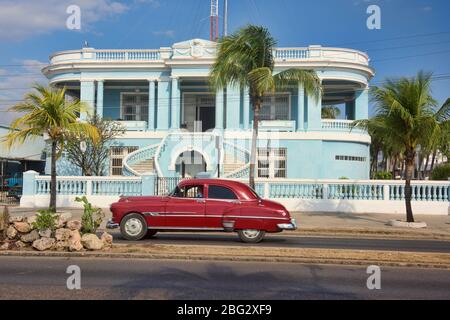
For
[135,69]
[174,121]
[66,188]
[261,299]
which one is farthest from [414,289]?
[135,69]

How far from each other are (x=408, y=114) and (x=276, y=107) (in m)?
15.8

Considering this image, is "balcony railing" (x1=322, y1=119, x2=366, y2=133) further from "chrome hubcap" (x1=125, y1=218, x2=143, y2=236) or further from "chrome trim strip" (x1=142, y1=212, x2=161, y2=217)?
"chrome hubcap" (x1=125, y1=218, x2=143, y2=236)

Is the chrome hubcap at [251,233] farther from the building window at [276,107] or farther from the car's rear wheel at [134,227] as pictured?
the building window at [276,107]

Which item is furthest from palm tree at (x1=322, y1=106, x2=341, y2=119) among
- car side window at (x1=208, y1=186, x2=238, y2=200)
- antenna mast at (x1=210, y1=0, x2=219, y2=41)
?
car side window at (x1=208, y1=186, x2=238, y2=200)

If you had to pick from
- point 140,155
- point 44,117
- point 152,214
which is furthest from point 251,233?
point 140,155

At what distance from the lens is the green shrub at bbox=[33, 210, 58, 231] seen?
1094cm

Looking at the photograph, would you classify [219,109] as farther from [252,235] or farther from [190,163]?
[252,235]

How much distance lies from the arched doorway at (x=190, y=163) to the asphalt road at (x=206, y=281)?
741 inches

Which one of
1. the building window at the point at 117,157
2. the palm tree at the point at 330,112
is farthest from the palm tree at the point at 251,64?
the palm tree at the point at 330,112

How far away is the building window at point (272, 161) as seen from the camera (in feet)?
97.4

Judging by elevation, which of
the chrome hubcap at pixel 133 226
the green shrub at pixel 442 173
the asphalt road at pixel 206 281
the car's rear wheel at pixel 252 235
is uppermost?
the green shrub at pixel 442 173

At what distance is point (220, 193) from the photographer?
12922 mm

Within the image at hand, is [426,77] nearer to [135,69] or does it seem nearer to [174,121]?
[174,121]

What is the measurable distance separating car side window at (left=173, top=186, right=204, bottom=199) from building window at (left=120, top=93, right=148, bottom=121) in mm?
21169
